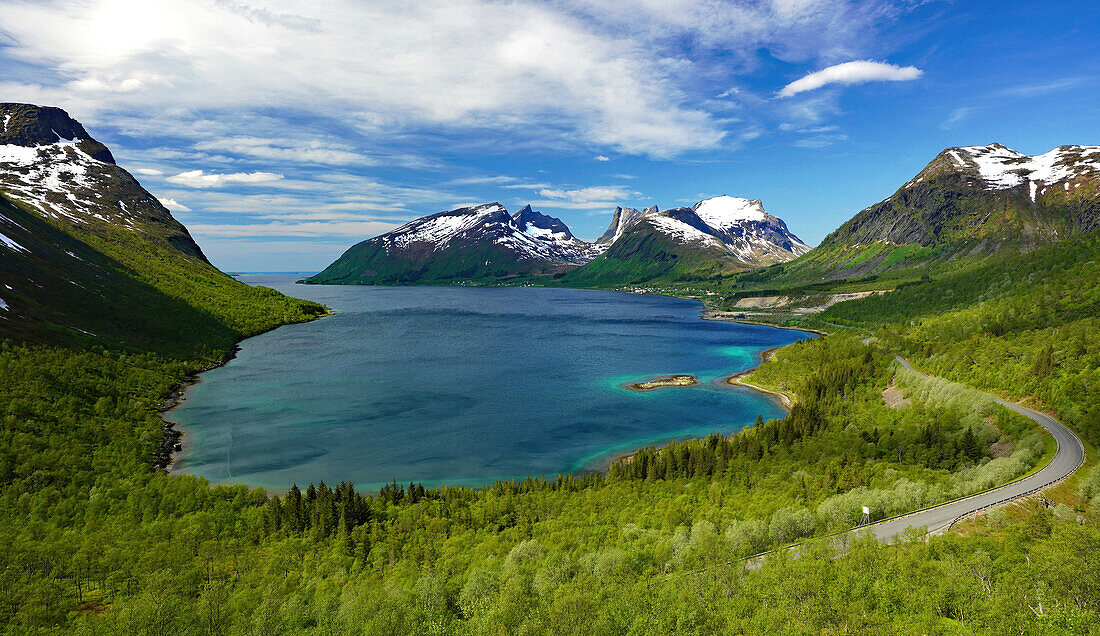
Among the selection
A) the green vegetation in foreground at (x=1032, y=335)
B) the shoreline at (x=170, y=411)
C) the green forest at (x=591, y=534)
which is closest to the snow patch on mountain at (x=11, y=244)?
the shoreline at (x=170, y=411)

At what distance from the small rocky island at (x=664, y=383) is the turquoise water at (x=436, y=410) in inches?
116

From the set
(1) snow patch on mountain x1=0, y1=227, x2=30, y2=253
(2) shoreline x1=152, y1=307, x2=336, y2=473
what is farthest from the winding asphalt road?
(1) snow patch on mountain x1=0, y1=227, x2=30, y2=253

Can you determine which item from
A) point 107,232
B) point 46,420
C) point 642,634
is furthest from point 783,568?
point 107,232

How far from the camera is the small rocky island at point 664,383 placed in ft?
394

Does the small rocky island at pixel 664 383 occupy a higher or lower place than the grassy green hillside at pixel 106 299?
lower

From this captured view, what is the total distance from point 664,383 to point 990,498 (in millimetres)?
77291

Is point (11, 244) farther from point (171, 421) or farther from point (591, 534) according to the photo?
point (591, 534)

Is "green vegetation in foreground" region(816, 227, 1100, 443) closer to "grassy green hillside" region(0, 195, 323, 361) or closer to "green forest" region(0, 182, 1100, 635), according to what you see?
"green forest" region(0, 182, 1100, 635)

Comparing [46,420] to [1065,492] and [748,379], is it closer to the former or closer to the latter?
[1065,492]

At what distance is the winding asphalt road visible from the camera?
4312cm

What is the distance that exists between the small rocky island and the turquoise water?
294cm

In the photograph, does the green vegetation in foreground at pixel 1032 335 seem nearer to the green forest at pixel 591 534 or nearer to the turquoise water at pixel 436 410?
the green forest at pixel 591 534

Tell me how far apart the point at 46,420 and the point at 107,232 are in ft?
600

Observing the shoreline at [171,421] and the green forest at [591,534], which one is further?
the shoreline at [171,421]
